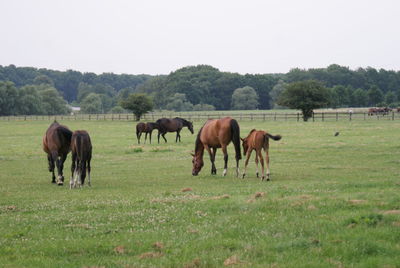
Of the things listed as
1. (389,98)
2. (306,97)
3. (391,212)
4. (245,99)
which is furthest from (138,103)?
(389,98)

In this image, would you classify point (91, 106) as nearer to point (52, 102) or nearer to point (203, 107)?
point (52, 102)

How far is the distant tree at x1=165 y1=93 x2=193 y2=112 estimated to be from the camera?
141500mm

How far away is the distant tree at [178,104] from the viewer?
464 ft

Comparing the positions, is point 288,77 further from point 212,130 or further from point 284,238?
point 284,238

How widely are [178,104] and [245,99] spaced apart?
770 inches

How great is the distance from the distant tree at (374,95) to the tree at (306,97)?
65919 mm

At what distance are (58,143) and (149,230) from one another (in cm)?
948

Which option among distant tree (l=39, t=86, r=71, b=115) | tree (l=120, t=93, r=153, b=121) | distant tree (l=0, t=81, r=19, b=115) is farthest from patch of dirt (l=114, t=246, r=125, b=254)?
distant tree (l=39, t=86, r=71, b=115)

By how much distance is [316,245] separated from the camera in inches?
303

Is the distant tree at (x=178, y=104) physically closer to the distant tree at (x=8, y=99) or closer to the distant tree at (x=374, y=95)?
the distant tree at (x=8, y=99)

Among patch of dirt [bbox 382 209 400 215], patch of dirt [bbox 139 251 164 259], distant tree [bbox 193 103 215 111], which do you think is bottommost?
patch of dirt [bbox 139 251 164 259]

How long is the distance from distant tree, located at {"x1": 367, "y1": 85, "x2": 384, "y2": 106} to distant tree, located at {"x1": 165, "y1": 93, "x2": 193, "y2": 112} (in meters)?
47.5

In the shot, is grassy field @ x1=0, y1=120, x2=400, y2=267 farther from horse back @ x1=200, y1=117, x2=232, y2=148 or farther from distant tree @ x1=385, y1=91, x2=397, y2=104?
distant tree @ x1=385, y1=91, x2=397, y2=104

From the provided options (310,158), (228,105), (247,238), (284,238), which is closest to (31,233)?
(247,238)
